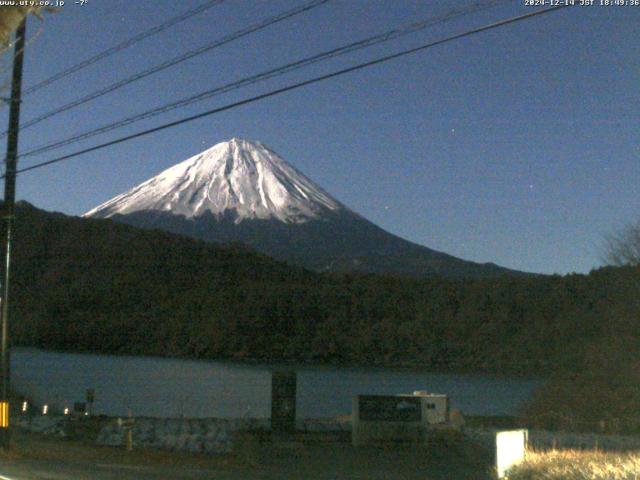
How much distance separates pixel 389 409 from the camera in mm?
26016

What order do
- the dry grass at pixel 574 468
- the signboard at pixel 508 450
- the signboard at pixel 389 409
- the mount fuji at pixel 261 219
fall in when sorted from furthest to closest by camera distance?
the mount fuji at pixel 261 219 < the signboard at pixel 389 409 < the signboard at pixel 508 450 < the dry grass at pixel 574 468

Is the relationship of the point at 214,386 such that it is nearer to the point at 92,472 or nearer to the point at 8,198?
the point at 8,198

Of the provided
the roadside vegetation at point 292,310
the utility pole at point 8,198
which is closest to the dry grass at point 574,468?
the utility pole at point 8,198

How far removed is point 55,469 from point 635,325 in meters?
22.3

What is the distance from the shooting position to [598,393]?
29.5 meters

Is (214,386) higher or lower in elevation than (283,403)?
lower

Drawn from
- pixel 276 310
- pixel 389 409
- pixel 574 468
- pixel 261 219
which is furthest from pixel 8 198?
pixel 261 219

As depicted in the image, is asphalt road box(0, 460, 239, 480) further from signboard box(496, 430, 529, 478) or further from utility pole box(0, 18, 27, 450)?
signboard box(496, 430, 529, 478)

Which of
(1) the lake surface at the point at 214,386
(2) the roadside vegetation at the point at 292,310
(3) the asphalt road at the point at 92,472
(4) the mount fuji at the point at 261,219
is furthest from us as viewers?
(4) the mount fuji at the point at 261,219

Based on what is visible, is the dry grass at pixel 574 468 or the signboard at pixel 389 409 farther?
the signboard at pixel 389 409

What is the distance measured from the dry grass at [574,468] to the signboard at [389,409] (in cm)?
1439

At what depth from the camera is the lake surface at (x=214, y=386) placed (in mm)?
40188

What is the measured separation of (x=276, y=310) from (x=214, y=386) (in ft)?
42.0

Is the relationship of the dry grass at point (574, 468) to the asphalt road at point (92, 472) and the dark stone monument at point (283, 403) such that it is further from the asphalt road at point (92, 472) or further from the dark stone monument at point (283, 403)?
the dark stone monument at point (283, 403)
